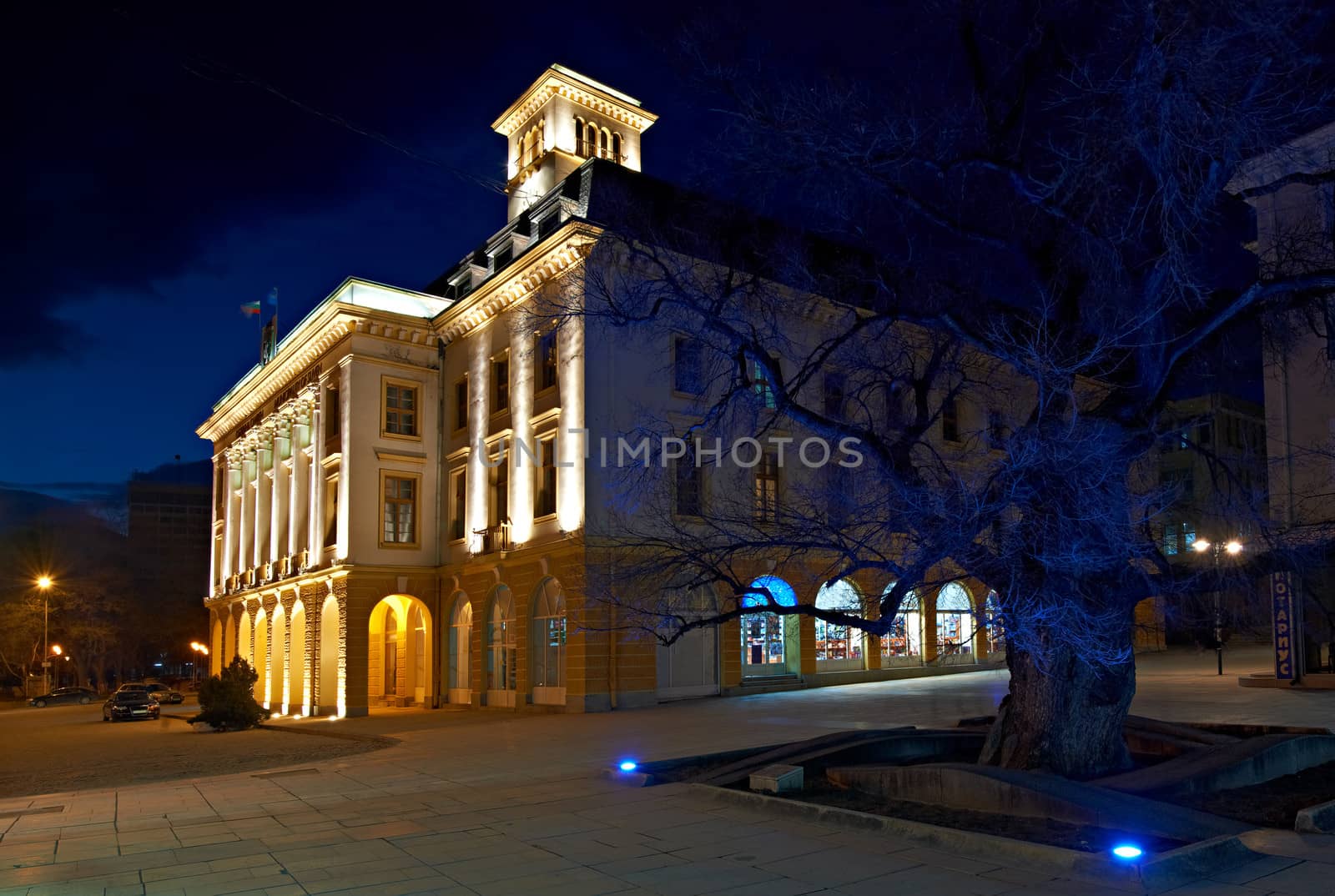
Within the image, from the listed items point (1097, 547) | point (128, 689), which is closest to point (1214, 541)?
point (1097, 547)

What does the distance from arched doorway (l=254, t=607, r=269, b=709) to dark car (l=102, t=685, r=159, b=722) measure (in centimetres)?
372

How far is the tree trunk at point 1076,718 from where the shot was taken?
37.7 ft

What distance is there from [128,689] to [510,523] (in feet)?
67.2

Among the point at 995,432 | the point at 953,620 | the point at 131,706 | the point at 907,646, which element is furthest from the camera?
the point at 131,706

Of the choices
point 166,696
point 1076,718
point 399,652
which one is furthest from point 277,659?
point 1076,718

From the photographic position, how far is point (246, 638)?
4644 cm

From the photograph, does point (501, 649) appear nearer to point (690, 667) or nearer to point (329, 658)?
point (690, 667)

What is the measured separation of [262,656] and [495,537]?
669 inches

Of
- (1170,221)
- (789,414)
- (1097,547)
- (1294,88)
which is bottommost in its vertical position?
(1097,547)

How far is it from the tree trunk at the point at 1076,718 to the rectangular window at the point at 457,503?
2490 cm

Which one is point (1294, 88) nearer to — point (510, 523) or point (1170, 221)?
point (1170, 221)

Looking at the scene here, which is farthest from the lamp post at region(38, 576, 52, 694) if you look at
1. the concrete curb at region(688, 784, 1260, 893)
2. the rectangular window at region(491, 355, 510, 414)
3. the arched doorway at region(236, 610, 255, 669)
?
the concrete curb at region(688, 784, 1260, 893)

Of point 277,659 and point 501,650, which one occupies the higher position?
point 501,650

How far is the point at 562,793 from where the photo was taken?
1284 cm
